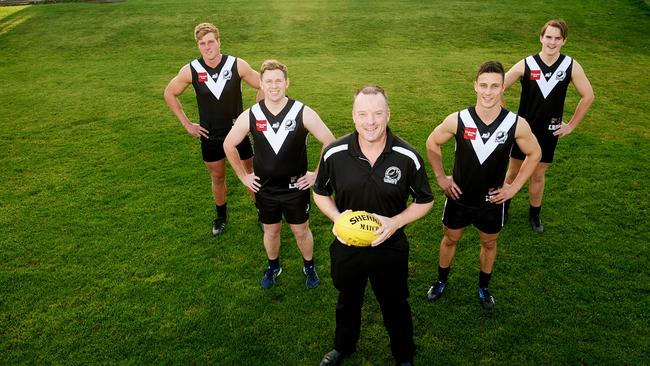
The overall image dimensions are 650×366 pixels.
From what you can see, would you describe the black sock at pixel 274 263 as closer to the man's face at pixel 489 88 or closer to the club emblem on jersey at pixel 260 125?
the club emblem on jersey at pixel 260 125

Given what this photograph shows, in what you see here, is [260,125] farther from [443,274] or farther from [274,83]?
[443,274]

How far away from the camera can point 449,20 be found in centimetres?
1684

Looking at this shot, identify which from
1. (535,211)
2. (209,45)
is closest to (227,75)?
(209,45)

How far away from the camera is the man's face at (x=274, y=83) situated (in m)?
3.95

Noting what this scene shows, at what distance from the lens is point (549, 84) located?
205 inches

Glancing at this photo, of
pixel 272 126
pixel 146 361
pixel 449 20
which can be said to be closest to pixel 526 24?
pixel 449 20

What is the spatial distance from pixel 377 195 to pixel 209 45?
301cm

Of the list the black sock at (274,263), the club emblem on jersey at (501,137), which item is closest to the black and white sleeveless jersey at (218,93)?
the black sock at (274,263)

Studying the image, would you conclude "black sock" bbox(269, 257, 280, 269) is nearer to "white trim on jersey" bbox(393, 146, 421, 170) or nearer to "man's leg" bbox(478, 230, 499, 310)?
"man's leg" bbox(478, 230, 499, 310)

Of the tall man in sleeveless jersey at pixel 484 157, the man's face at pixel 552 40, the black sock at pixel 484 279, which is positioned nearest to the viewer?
the tall man in sleeveless jersey at pixel 484 157

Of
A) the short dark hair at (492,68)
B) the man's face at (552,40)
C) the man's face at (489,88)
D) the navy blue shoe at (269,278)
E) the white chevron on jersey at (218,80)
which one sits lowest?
the navy blue shoe at (269,278)

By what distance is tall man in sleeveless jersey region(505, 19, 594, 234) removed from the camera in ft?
16.6

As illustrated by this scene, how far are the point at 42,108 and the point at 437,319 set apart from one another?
983 cm

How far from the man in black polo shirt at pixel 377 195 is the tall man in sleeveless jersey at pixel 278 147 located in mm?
900
